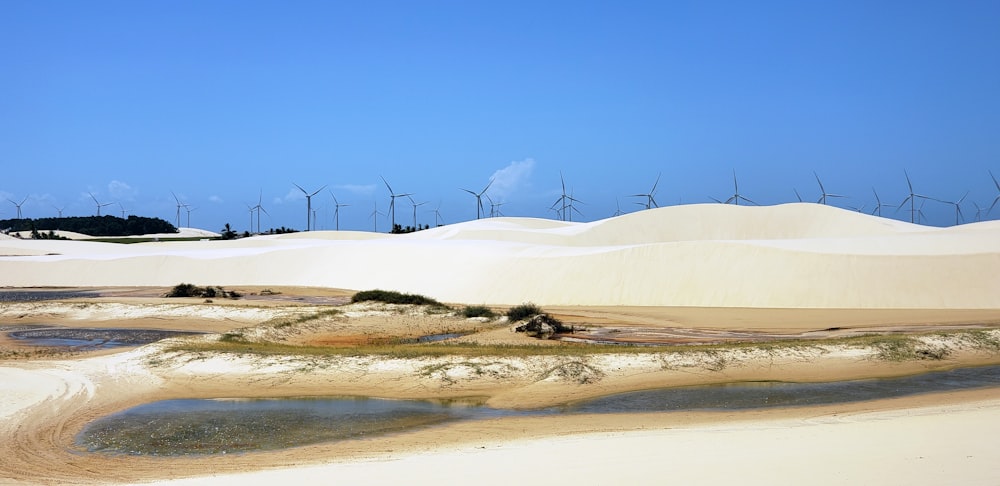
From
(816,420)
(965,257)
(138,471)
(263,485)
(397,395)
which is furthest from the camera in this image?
(965,257)

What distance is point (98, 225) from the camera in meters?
157

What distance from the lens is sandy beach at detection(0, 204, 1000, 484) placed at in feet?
39.3

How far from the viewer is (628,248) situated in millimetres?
54781

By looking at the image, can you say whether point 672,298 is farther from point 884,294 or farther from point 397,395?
point 397,395

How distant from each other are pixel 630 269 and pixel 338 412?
3667 centimetres

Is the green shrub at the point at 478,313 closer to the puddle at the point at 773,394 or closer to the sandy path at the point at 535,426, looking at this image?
the sandy path at the point at 535,426

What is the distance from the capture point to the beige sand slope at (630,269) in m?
44.8

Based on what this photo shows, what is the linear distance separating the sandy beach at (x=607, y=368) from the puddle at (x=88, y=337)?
1.57 metres

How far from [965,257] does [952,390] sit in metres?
30.5

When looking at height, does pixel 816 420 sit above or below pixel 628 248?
below

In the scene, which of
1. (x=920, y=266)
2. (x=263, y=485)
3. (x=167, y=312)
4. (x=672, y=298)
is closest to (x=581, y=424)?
(x=263, y=485)

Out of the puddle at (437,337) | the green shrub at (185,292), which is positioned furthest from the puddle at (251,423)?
the green shrub at (185,292)

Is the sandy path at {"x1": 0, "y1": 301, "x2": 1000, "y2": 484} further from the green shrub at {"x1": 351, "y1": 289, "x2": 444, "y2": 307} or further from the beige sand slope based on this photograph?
the beige sand slope

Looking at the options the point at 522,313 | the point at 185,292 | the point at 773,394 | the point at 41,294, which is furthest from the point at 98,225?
the point at 773,394
